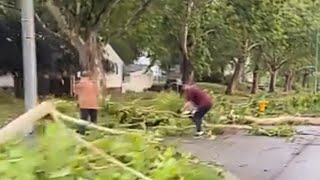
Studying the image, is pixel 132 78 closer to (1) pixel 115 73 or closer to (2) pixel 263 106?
(1) pixel 115 73

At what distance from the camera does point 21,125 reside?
177 inches

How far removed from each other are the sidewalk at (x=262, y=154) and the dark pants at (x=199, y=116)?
0.59 m

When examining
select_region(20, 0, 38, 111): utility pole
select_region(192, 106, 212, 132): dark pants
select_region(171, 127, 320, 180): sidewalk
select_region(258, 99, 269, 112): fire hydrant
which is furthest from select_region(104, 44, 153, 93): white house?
select_region(20, 0, 38, 111): utility pole

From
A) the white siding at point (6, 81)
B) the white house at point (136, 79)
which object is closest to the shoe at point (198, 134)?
the white siding at point (6, 81)

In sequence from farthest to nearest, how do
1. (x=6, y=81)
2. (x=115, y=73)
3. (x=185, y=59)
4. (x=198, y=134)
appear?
(x=115, y=73) → (x=6, y=81) → (x=185, y=59) → (x=198, y=134)

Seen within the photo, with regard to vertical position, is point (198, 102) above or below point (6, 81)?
below

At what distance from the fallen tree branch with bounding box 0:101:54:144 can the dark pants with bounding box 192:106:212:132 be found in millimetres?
11765

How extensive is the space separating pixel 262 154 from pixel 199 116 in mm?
2983

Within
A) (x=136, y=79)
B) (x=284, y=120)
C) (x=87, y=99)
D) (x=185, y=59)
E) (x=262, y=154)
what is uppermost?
(x=185, y=59)

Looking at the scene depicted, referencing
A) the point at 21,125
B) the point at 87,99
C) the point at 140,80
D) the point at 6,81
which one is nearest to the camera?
the point at 21,125

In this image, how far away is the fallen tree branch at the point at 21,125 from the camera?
4.38m

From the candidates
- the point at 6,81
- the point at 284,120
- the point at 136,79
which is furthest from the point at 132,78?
the point at 284,120

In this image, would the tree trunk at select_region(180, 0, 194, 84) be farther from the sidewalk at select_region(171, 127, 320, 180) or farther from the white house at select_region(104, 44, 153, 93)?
the white house at select_region(104, 44, 153, 93)

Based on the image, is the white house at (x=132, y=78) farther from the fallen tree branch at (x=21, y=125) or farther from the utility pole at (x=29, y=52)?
the fallen tree branch at (x=21, y=125)
